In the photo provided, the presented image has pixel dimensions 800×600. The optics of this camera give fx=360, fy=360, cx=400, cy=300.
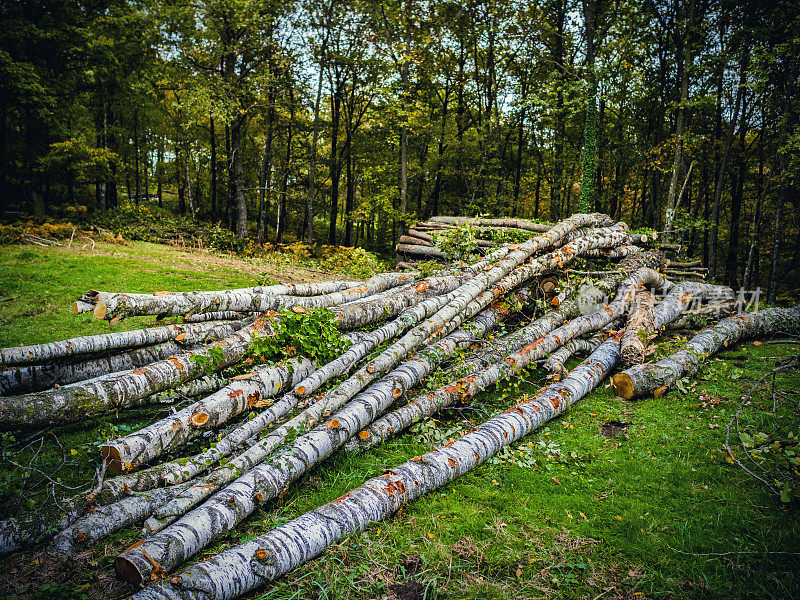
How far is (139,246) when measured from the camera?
1527 cm

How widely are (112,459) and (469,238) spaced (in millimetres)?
6453

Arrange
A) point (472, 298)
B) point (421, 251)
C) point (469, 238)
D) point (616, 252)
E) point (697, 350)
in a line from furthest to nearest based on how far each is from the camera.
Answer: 1. point (421, 251)
2. point (616, 252)
3. point (469, 238)
4. point (697, 350)
5. point (472, 298)

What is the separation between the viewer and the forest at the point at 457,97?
15391 millimetres

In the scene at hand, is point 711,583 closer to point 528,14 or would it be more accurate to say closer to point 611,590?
point 611,590

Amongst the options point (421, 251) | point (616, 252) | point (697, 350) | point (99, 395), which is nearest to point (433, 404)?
point (99, 395)

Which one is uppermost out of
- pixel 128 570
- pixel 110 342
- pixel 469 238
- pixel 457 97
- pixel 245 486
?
pixel 457 97

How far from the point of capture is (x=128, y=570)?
2379mm

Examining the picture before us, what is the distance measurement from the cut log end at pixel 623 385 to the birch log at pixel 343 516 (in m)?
1.12

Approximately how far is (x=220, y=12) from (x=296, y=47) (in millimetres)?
4404

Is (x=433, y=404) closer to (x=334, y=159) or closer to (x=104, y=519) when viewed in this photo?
(x=104, y=519)

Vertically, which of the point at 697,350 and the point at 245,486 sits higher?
the point at 697,350

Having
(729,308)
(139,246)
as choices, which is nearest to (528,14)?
(729,308)

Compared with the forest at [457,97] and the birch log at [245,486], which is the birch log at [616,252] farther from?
the forest at [457,97]

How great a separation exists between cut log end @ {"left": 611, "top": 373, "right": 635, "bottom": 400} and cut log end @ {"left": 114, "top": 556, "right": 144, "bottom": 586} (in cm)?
560
